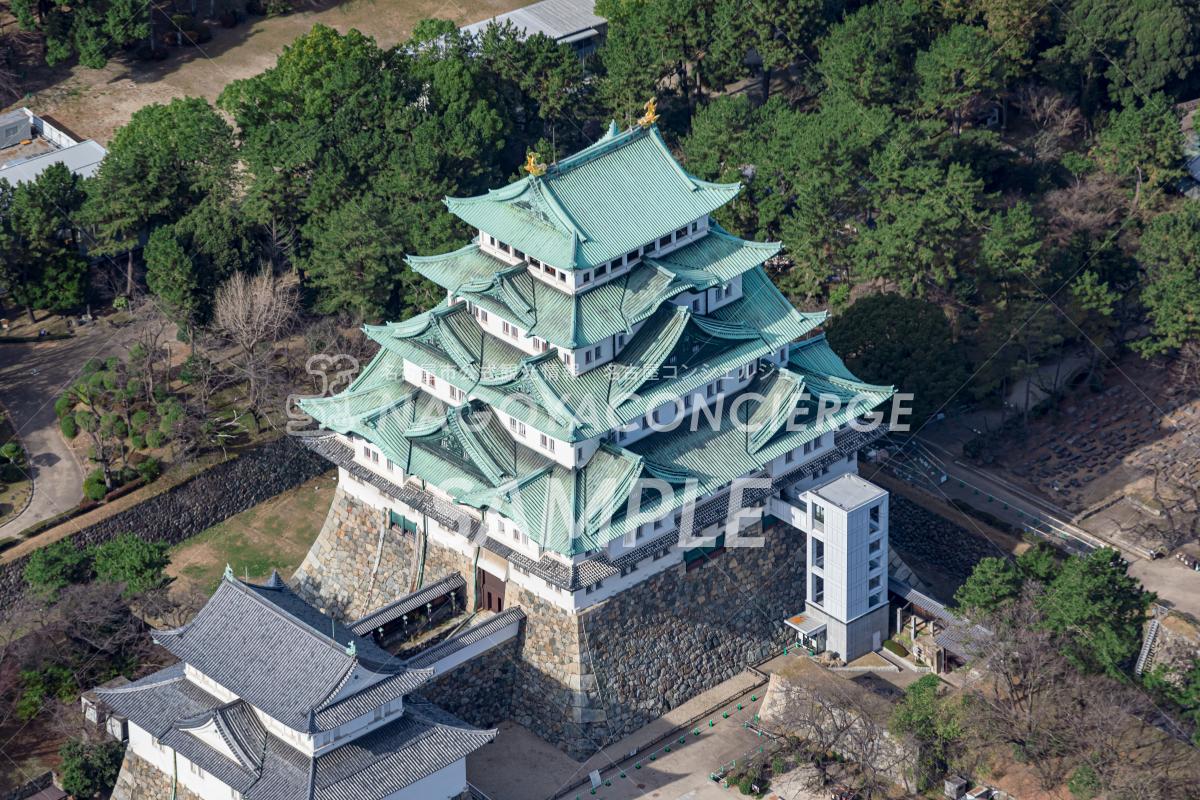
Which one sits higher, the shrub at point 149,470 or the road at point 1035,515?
the shrub at point 149,470

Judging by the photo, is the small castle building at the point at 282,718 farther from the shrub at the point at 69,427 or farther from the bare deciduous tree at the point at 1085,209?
the bare deciduous tree at the point at 1085,209

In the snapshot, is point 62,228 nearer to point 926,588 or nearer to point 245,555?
point 245,555

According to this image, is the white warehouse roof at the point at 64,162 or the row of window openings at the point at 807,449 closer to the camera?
the row of window openings at the point at 807,449

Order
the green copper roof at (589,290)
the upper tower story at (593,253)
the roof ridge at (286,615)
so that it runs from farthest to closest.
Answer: the green copper roof at (589,290), the upper tower story at (593,253), the roof ridge at (286,615)

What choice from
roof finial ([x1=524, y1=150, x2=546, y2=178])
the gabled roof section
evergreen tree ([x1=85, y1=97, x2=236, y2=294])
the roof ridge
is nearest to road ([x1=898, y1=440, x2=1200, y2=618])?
the gabled roof section

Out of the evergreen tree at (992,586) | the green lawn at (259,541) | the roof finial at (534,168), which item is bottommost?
the green lawn at (259,541)

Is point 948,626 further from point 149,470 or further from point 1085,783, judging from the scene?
point 149,470

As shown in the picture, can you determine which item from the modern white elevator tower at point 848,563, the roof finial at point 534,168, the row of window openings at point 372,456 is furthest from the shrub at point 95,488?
the modern white elevator tower at point 848,563

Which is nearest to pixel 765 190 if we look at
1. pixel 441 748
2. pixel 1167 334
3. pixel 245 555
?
pixel 1167 334
